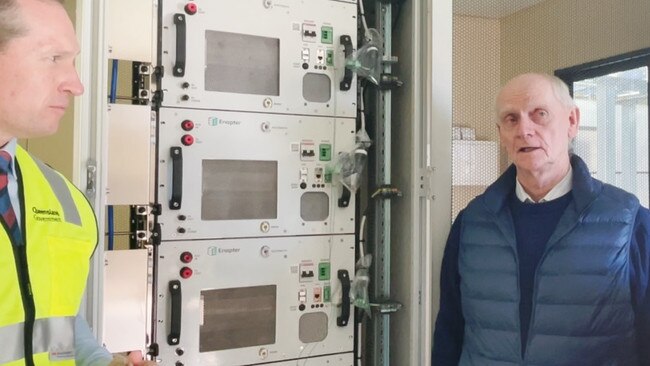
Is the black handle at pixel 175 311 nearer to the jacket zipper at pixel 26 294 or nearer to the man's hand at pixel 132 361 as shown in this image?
the man's hand at pixel 132 361

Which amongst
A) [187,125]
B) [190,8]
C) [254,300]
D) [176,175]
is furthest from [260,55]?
[254,300]

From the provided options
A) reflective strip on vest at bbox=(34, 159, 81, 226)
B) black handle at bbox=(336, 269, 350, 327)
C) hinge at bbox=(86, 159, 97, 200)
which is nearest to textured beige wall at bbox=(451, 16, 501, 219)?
black handle at bbox=(336, 269, 350, 327)

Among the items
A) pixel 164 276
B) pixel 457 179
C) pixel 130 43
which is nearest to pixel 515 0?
pixel 457 179

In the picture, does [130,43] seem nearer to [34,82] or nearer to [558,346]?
[34,82]

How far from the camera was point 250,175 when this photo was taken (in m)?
2.29

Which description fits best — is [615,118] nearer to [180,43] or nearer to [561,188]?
[561,188]

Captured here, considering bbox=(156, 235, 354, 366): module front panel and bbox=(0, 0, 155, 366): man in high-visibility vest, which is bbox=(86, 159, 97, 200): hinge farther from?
bbox=(0, 0, 155, 366): man in high-visibility vest

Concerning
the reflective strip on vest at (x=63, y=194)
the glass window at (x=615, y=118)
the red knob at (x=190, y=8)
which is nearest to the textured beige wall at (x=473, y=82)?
the glass window at (x=615, y=118)

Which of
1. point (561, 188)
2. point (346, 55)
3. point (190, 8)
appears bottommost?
point (561, 188)

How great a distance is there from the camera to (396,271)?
2.54m

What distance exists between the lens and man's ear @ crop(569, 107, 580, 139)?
75.4 inches

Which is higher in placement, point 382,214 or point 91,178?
point 91,178

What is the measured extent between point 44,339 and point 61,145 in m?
0.99

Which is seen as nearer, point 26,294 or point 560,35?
point 26,294
